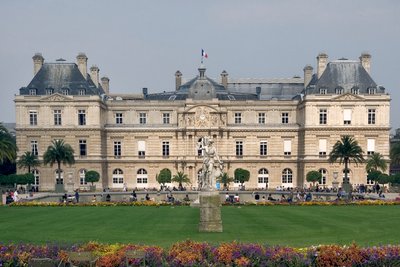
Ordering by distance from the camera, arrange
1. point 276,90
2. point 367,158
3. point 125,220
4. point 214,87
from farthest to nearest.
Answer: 1. point 276,90
2. point 214,87
3. point 367,158
4. point 125,220

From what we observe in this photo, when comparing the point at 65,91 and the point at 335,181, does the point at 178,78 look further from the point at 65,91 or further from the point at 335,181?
the point at 335,181

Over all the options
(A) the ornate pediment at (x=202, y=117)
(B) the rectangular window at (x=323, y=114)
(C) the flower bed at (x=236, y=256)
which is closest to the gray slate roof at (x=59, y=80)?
(A) the ornate pediment at (x=202, y=117)

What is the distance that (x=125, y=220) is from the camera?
33.5 meters

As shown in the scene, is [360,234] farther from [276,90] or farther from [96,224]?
[276,90]

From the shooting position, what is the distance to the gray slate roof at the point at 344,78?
259 ft

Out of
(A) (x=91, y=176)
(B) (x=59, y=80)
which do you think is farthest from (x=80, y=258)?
(B) (x=59, y=80)

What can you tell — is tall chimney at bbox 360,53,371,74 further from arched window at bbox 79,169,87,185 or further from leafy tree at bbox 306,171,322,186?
arched window at bbox 79,169,87,185

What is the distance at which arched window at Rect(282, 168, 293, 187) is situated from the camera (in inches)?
3231

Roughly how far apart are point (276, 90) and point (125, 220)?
63401 mm

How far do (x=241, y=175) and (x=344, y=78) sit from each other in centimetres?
2070

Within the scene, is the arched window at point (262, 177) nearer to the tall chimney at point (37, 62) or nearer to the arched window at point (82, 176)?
the arched window at point (82, 176)

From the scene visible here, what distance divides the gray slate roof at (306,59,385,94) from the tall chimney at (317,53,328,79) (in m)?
0.97

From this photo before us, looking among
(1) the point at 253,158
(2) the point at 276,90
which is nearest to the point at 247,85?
(2) the point at 276,90

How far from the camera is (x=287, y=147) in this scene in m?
82.6
